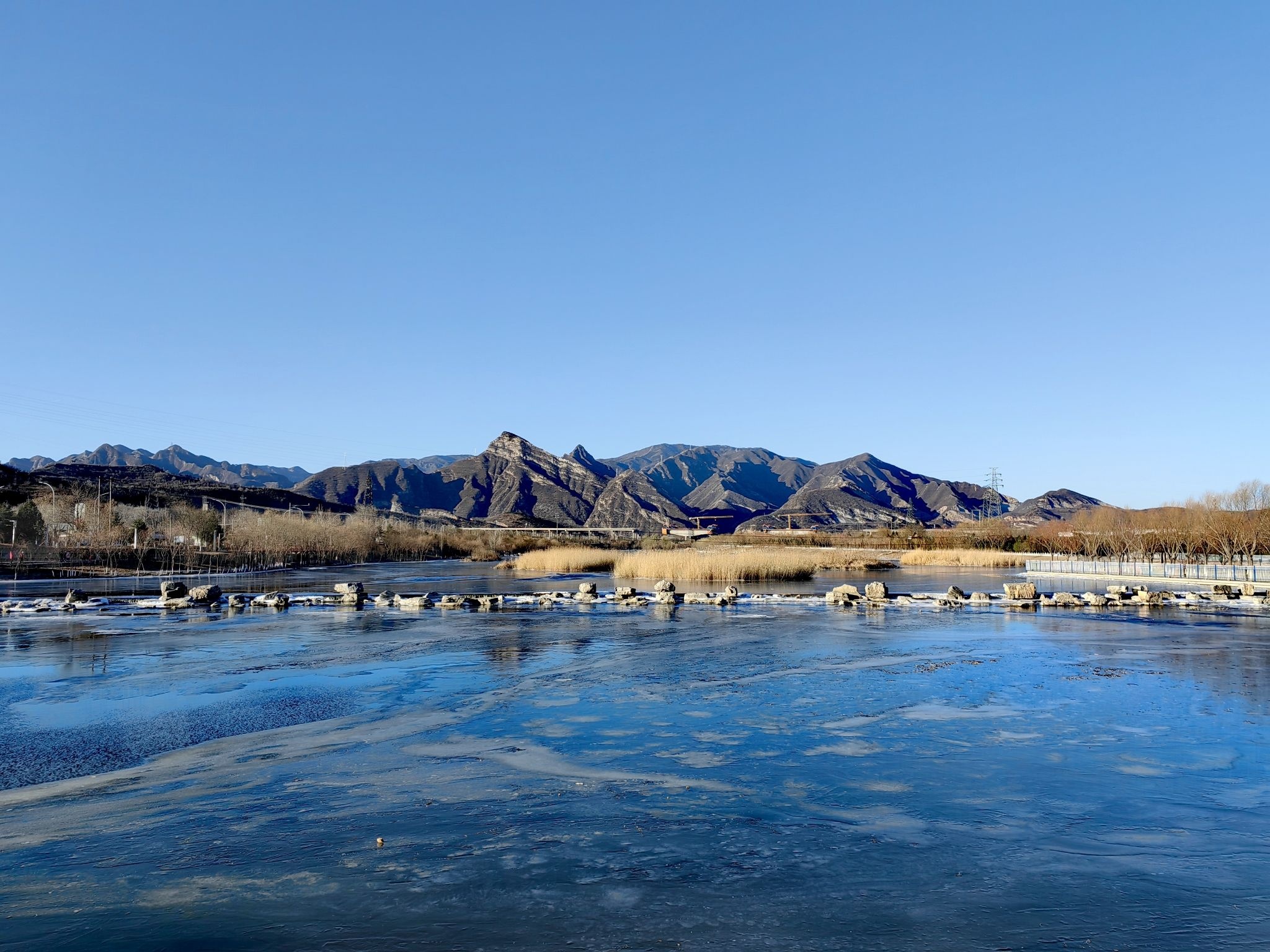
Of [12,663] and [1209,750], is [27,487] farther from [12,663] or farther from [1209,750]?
[1209,750]

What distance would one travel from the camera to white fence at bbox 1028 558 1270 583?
42344mm

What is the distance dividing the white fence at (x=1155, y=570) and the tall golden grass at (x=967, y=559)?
24.6ft

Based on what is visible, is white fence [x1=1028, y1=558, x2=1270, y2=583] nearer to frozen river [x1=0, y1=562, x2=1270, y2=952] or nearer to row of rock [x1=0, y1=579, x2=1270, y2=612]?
row of rock [x1=0, y1=579, x2=1270, y2=612]

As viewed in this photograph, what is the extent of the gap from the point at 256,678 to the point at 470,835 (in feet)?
32.2

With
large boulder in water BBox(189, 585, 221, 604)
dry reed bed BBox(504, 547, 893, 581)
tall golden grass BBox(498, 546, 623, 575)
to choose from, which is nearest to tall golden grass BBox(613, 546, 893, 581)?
dry reed bed BBox(504, 547, 893, 581)

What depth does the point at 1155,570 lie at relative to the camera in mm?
48750

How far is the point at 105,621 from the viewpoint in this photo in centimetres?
2566

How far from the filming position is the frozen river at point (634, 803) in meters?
6.07

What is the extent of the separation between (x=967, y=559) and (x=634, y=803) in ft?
228

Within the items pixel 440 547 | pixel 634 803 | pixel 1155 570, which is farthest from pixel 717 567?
pixel 440 547

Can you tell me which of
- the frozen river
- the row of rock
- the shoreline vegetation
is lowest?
the frozen river

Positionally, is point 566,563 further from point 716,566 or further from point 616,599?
point 616,599

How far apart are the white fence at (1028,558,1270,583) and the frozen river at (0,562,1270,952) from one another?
28841 mm

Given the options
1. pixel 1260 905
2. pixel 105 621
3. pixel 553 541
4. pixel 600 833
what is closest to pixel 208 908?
pixel 600 833
